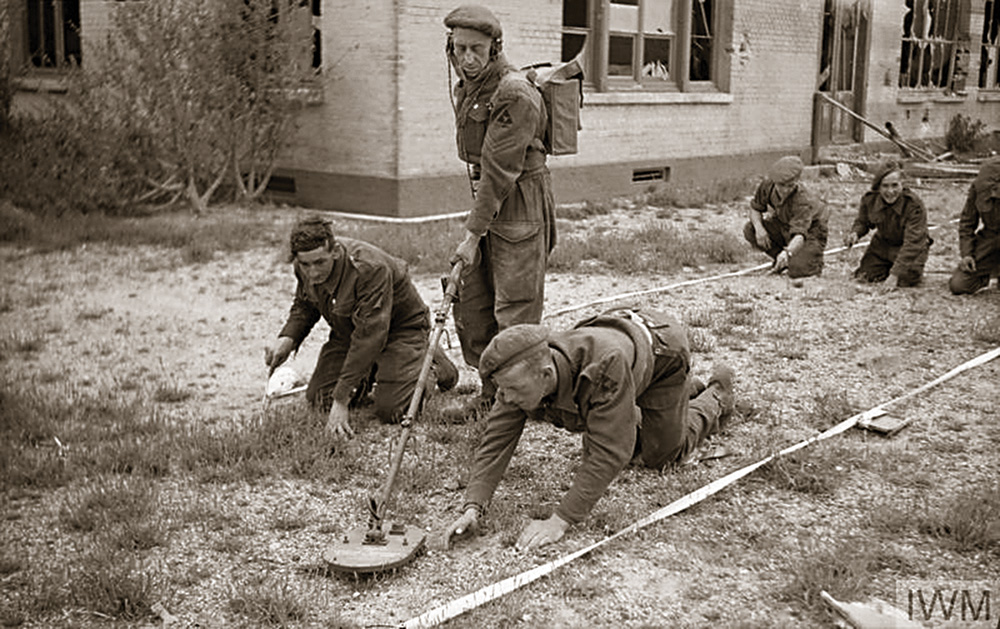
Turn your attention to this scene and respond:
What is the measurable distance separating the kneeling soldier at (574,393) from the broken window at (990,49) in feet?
74.3

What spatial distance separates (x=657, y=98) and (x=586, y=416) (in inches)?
449

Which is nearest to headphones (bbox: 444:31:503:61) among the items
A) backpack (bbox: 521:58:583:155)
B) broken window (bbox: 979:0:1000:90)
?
backpack (bbox: 521:58:583:155)

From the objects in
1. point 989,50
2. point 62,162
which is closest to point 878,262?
point 62,162

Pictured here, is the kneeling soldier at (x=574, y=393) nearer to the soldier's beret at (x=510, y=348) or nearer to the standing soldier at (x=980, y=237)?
the soldier's beret at (x=510, y=348)

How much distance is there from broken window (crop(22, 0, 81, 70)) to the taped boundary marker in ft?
42.6

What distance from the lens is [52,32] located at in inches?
637

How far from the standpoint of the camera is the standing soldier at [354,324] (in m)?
5.42

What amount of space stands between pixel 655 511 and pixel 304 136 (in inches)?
360

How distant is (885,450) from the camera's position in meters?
5.39

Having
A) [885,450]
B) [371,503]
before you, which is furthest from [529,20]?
[371,503]

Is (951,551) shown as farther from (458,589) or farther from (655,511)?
(458,589)

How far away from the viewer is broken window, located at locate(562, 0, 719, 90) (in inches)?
A: 556

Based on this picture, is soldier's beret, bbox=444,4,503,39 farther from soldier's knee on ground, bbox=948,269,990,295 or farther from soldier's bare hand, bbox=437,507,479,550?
soldier's knee on ground, bbox=948,269,990,295

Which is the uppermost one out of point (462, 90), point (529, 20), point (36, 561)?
point (529, 20)
